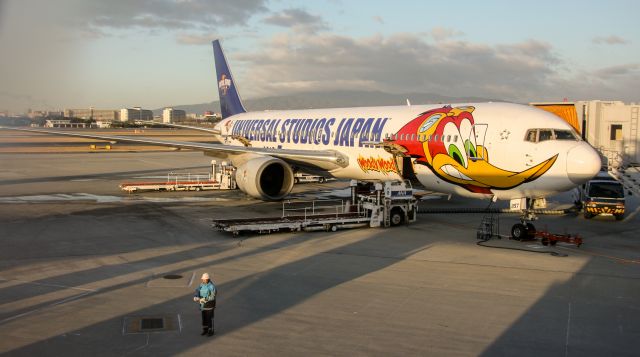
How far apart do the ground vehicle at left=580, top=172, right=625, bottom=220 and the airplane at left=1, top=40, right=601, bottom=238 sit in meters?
6.63

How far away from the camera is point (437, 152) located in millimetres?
20109

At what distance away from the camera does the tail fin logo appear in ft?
130

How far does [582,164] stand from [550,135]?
4.84ft

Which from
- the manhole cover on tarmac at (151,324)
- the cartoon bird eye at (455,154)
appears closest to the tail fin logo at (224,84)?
the cartoon bird eye at (455,154)

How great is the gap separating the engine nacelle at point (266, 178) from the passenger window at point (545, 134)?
1012cm

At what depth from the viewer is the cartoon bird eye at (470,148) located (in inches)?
744

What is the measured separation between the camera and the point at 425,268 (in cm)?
1491

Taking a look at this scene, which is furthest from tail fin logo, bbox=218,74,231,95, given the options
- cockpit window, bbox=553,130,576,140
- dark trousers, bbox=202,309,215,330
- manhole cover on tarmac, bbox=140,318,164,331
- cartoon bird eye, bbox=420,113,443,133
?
dark trousers, bbox=202,309,215,330

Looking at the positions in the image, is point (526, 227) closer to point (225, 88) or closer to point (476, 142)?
point (476, 142)

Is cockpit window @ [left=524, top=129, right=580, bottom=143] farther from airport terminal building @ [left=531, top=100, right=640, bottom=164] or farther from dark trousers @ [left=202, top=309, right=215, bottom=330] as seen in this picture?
dark trousers @ [left=202, top=309, right=215, bottom=330]

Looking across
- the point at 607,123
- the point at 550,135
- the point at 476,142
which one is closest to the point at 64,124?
the point at 607,123

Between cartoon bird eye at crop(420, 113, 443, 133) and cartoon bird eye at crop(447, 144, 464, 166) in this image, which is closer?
cartoon bird eye at crop(447, 144, 464, 166)

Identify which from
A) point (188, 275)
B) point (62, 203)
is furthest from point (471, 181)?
point (62, 203)

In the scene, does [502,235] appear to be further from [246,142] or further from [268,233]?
[246,142]
